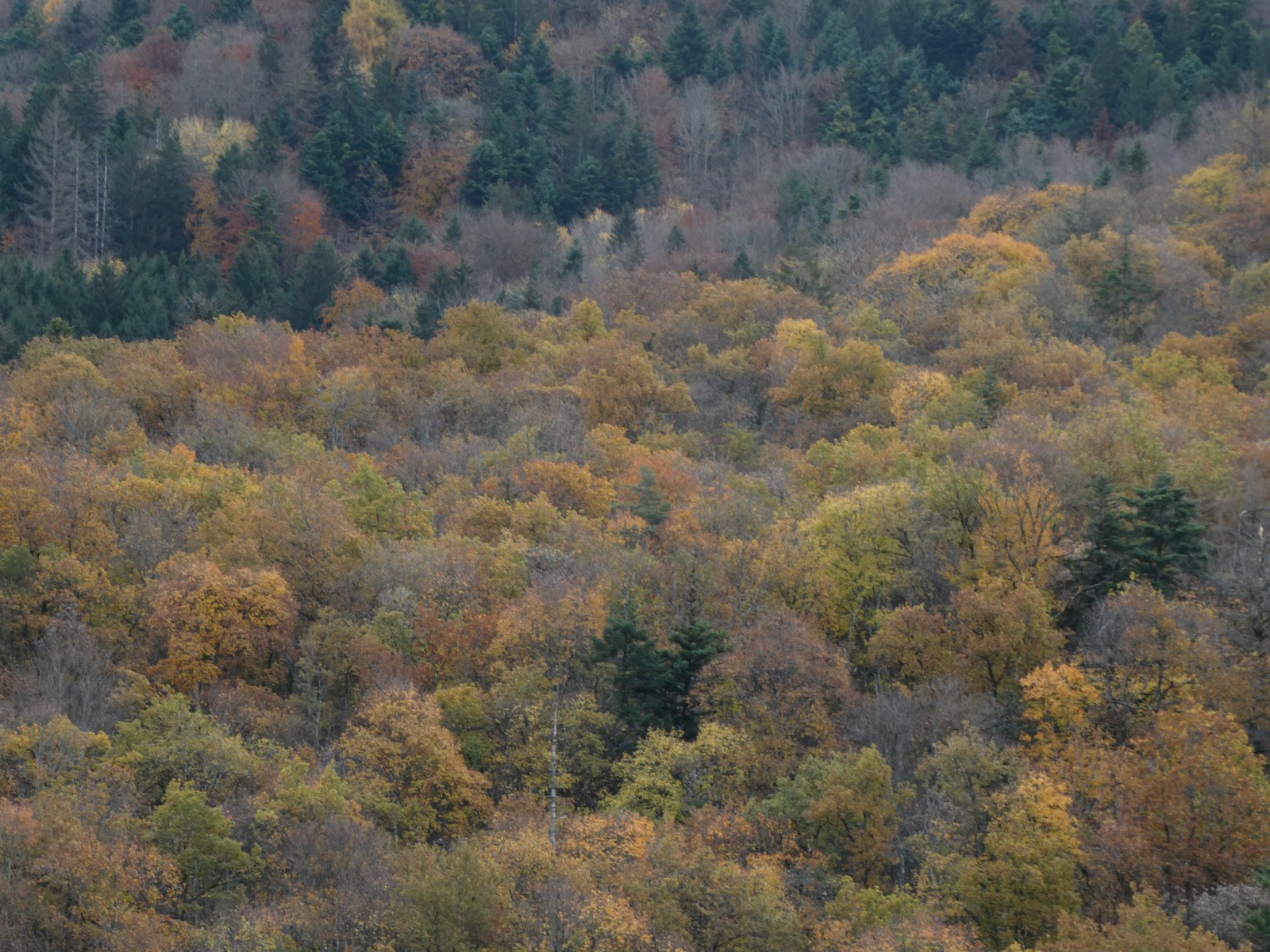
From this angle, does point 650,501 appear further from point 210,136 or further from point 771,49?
point 771,49

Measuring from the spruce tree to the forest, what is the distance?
667 inches

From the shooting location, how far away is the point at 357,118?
399 ft

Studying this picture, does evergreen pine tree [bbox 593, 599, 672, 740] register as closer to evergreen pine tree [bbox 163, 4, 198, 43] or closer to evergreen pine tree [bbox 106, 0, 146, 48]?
evergreen pine tree [bbox 163, 4, 198, 43]

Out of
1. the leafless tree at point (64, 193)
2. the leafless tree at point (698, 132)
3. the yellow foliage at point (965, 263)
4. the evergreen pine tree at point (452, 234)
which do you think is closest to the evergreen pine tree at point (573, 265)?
the evergreen pine tree at point (452, 234)

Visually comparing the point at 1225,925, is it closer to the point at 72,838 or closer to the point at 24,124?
the point at 72,838

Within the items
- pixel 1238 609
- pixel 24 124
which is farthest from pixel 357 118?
pixel 1238 609

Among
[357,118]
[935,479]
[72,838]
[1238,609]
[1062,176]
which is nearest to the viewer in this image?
[72,838]

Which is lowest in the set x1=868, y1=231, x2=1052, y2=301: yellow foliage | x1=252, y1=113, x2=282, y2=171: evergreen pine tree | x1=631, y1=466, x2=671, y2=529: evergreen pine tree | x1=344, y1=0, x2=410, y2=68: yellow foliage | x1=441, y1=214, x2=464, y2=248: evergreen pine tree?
x1=441, y1=214, x2=464, y2=248: evergreen pine tree

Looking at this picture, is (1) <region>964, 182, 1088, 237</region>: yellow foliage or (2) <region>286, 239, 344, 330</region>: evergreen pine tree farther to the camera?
(2) <region>286, 239, 344, 330</region>: evergreen pine tree

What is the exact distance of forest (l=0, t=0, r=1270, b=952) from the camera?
117ft

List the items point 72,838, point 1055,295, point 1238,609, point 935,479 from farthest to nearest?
1. point 1055,295
2. point 935,479
3. point 1238,609
4. point 72,838

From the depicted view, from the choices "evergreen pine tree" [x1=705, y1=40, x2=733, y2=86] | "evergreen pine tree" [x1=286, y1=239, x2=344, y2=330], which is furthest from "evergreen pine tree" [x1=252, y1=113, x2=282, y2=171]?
"evergreen pine tree" [x1=705, y1=40, x2=733, y2=86]

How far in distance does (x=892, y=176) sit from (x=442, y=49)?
45.5m

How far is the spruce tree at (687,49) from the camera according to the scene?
136 meters
